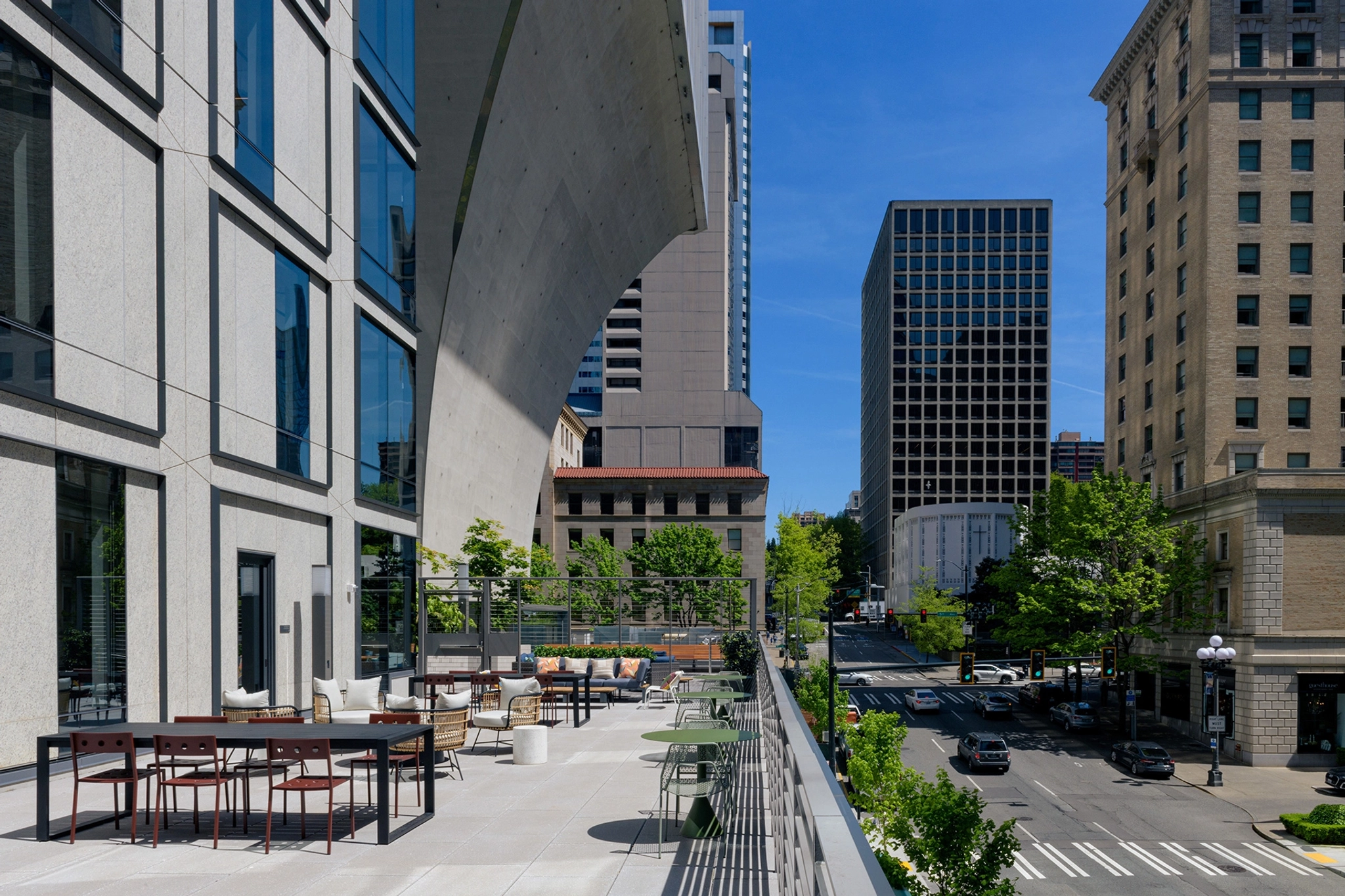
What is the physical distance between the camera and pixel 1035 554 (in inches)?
2259

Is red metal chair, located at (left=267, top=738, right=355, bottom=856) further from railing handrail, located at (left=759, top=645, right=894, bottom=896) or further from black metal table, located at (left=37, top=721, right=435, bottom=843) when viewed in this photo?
railing handrail, located at (left=759, top=645, right=894, bottom=896)

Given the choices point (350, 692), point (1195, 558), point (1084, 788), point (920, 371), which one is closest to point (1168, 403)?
point (1195, 558)

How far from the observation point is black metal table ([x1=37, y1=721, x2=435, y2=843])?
9539 millimetres

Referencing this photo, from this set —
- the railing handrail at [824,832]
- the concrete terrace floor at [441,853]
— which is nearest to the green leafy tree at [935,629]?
the concrete terrace floor at [441,853]

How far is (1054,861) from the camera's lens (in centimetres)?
3114

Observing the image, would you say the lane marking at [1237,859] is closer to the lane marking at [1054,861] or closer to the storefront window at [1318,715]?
the lane marking at [1054,861]

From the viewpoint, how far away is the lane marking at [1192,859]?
97.5 ft

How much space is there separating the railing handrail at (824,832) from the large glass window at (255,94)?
16.4 m

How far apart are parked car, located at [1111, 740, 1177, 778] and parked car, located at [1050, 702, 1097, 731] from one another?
9.88 metres

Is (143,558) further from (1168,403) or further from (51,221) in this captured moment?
(1168,403)

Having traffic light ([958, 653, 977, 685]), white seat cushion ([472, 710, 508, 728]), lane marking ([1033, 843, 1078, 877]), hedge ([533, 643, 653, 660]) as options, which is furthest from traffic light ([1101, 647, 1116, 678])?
white seat cushion ([472, 710, 508, 728])

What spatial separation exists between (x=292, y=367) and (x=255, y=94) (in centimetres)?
529

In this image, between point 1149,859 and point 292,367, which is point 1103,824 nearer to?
point 1149,859

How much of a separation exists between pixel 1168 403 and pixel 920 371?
364 ft
